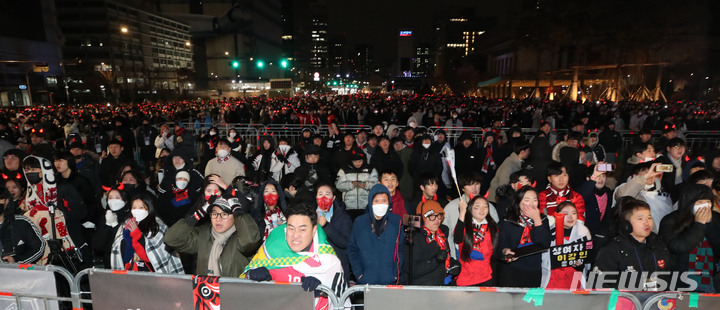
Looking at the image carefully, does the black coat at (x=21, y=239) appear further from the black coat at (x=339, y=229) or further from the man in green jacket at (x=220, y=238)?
the black coat at (x=339, y=229)

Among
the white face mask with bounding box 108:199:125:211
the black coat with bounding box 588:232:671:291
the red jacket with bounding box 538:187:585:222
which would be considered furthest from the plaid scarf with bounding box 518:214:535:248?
the white face mask with bounding box 108:199:125:211

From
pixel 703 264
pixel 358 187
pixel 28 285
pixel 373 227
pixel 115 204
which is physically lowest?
pixel 703 264

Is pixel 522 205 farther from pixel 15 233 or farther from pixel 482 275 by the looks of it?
pixel 15 233

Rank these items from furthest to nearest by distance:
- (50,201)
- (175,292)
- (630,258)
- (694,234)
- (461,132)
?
(461,132) < (50,201) < (694,234) < (630,258) < (175,292)

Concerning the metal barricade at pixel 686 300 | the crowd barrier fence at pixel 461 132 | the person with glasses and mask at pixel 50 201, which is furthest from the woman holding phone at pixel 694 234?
the crowd barrier fence at pixel 461 132

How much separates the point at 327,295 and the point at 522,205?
2250mm

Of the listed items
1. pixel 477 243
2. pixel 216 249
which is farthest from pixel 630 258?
pixel 216 249

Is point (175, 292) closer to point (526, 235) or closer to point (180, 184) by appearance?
point (180, 184)

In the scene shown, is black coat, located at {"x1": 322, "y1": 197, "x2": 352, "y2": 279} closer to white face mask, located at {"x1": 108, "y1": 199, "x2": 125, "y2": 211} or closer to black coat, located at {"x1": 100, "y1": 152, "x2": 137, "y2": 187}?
white face mask, located at {"x1": 108, "y1": 199, "x2": 125, "y2": 211}

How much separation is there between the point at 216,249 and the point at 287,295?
3.96 feet

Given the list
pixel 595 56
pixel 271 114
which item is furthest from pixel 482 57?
pixel 271 114

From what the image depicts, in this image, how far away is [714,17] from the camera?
45.9 meters

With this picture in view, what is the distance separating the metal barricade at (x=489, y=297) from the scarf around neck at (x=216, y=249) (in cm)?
148

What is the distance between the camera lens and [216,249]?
3.75 m
